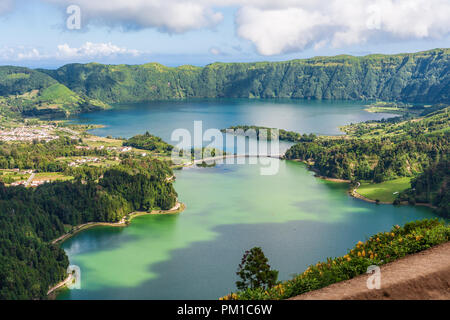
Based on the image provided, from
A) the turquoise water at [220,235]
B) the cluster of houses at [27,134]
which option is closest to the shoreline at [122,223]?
the turquoise water at [220,235]

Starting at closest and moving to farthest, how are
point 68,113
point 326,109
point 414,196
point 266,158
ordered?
point 414,196 < point 266,158 < point 68,113 < point 326,109

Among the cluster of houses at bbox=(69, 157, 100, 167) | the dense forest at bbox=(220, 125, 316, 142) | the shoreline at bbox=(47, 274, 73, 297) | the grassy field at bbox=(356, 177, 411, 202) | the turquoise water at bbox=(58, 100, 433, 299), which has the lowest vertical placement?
the shoreline at bbox=(47, 274, 73, 297)

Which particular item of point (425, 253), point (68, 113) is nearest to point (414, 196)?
point (425, 253)

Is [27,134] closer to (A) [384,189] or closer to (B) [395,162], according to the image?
(B) [395,162]

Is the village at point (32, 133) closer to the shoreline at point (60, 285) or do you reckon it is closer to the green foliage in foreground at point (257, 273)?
the shoreline at point (60, 285)

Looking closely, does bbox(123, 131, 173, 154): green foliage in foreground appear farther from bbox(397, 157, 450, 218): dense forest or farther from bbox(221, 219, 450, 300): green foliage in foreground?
bbox(221, 219, 450, 300): green foliage in foreground

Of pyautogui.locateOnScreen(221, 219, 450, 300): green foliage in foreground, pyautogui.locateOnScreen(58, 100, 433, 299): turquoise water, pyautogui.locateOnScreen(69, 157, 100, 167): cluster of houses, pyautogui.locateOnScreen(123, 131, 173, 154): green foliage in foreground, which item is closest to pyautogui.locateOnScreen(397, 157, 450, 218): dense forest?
pyautogui.locateOnScreen(58, 100, 433, 299): turquoise water
